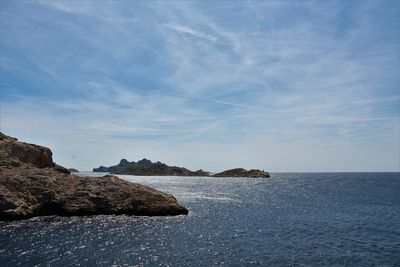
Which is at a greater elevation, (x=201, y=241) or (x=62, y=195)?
(x=62, y=195)

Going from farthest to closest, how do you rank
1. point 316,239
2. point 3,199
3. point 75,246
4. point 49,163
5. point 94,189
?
point 49,163
point 94,189
point 3,199
point 316,239
point 75,246

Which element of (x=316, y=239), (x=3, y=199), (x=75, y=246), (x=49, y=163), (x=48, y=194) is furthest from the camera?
(x=49, y=163)

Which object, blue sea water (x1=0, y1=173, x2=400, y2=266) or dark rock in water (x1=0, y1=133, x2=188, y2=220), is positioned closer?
blue sea water (x1=0, y1=173, x2=400, y2=266)

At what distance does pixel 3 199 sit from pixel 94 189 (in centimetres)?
1472

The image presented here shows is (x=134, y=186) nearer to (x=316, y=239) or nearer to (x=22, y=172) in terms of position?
(x=22, y=172)

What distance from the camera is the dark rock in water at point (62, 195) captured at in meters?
57.3

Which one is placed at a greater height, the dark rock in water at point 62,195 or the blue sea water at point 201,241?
the dark rock in water at point 62,195

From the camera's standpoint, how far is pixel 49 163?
8044 cm

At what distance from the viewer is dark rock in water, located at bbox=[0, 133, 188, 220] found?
5728 cm

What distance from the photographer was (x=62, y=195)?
203 feet

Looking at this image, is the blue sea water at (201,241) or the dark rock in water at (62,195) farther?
the dark rock in water at (62,195)

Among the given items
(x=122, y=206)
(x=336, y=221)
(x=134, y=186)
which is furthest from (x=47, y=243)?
(x=336, y=221)

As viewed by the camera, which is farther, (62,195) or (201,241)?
(62,195)

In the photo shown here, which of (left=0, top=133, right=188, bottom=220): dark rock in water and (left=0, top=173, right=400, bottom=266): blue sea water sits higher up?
(left=0, top=133, right=188, bottom=220): dark rock in water
